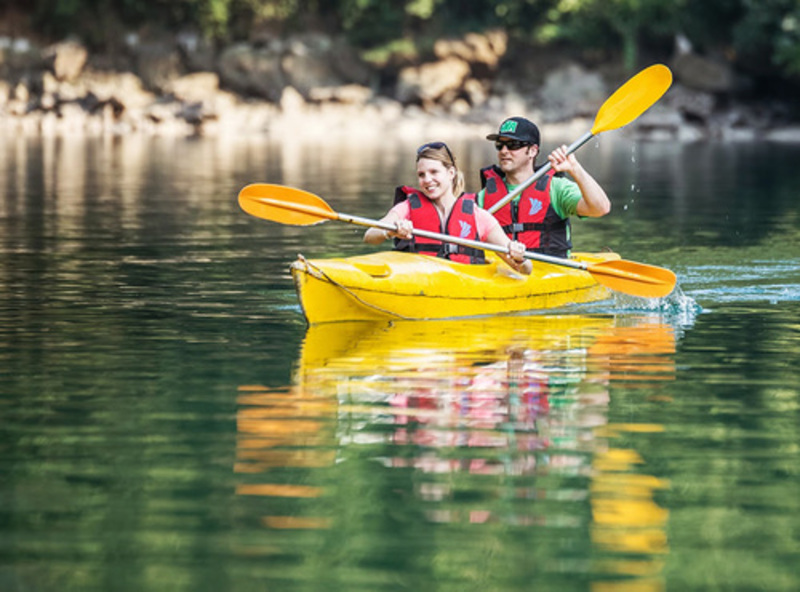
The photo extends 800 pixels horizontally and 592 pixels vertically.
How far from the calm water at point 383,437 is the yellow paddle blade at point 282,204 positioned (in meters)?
0.57

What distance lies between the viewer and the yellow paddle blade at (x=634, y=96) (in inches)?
393

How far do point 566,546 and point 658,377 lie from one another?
2.62 metres

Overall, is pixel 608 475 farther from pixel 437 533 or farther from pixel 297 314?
pixel 297 314

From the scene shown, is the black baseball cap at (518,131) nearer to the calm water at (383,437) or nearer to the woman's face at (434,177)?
the woman's face at (434,177)

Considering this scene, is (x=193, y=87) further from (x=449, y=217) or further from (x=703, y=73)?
(x=449, y=217)

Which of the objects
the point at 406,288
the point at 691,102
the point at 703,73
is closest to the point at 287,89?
the point at 691,102

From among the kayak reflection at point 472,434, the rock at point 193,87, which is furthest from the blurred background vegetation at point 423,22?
the kayak reflection at point 472,434

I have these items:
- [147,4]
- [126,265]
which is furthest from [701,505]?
[147,4]

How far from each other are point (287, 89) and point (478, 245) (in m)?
33.7

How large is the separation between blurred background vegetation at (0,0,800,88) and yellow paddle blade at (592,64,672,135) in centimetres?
2801

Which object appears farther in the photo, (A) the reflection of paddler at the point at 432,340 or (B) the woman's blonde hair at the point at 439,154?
(B) the woman's blonde hair at the point at 439,154

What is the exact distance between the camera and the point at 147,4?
144 feet

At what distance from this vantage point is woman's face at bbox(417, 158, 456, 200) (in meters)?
8.09

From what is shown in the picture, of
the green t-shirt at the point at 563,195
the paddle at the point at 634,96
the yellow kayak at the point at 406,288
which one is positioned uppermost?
the paddle at the point at 634,96
